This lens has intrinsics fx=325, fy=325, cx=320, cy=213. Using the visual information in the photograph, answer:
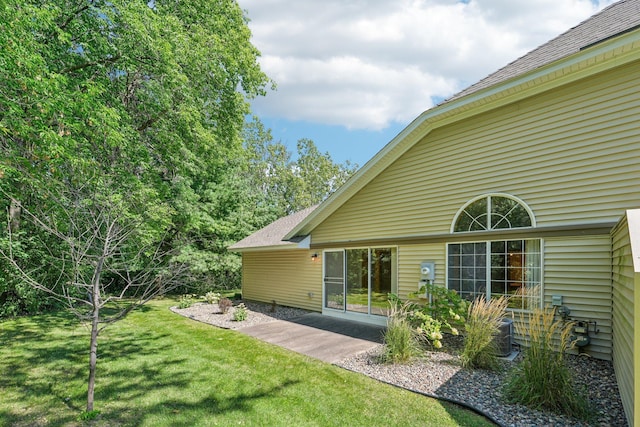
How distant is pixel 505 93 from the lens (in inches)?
242

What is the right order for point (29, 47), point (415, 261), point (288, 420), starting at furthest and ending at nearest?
point (415, 261) → point (29, 47) → point (288, 420)

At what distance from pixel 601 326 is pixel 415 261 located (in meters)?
3.46

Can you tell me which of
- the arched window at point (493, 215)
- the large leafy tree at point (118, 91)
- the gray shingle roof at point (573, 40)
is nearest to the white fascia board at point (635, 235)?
the arched window at point (493, 215)

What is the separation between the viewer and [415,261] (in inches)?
306

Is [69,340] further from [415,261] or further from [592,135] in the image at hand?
[592,135]

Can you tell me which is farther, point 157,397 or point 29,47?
point 29,47

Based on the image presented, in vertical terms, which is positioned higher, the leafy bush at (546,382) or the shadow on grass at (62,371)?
the leafy bush at (546,382)

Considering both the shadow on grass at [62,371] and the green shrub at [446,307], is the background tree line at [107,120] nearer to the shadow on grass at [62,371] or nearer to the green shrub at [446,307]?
the shadow on grass at [62,371]

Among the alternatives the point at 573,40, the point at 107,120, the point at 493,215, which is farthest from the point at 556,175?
the point at 107,120

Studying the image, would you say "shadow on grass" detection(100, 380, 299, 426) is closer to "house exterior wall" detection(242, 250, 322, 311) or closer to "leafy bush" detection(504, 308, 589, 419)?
"leafy bush" detection(504, 308, 589, 419)

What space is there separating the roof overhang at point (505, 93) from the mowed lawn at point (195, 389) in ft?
16.0

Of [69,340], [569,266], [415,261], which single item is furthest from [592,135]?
[69,340]

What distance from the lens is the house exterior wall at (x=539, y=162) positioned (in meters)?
5.17

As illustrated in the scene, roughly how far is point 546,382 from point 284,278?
898cm
